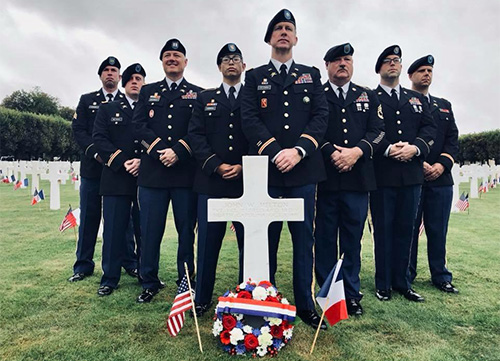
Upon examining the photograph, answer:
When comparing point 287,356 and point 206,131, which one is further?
point 206,131

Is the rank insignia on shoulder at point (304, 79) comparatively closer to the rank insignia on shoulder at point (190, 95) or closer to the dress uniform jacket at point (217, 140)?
the dress uniform jacket at point (217, 140)

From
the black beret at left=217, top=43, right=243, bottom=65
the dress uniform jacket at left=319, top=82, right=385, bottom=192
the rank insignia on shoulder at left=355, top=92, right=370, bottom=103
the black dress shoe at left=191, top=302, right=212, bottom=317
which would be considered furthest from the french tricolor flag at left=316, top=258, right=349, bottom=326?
the black beret at left=217, top=43, right=243, bottom=65

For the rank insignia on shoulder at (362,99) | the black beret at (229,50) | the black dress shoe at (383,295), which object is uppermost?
the black beret at (229,50)

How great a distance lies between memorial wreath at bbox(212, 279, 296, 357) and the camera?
2674 mm

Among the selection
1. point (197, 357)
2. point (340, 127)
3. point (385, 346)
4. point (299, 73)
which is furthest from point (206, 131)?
point (385, 346)

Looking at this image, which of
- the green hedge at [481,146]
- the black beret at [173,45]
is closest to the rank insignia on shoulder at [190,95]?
the black beret at [173,45]

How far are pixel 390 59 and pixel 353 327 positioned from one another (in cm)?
254

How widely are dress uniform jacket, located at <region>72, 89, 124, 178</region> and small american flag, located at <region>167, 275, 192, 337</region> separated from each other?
226 cm

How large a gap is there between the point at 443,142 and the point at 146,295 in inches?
137

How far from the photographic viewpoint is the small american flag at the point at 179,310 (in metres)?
2.71

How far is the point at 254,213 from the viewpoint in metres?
2.98

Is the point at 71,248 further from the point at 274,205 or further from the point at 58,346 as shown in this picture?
the point at 274,205

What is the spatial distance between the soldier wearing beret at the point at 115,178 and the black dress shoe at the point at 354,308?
2.35 m

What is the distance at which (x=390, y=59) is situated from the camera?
12.8ft
